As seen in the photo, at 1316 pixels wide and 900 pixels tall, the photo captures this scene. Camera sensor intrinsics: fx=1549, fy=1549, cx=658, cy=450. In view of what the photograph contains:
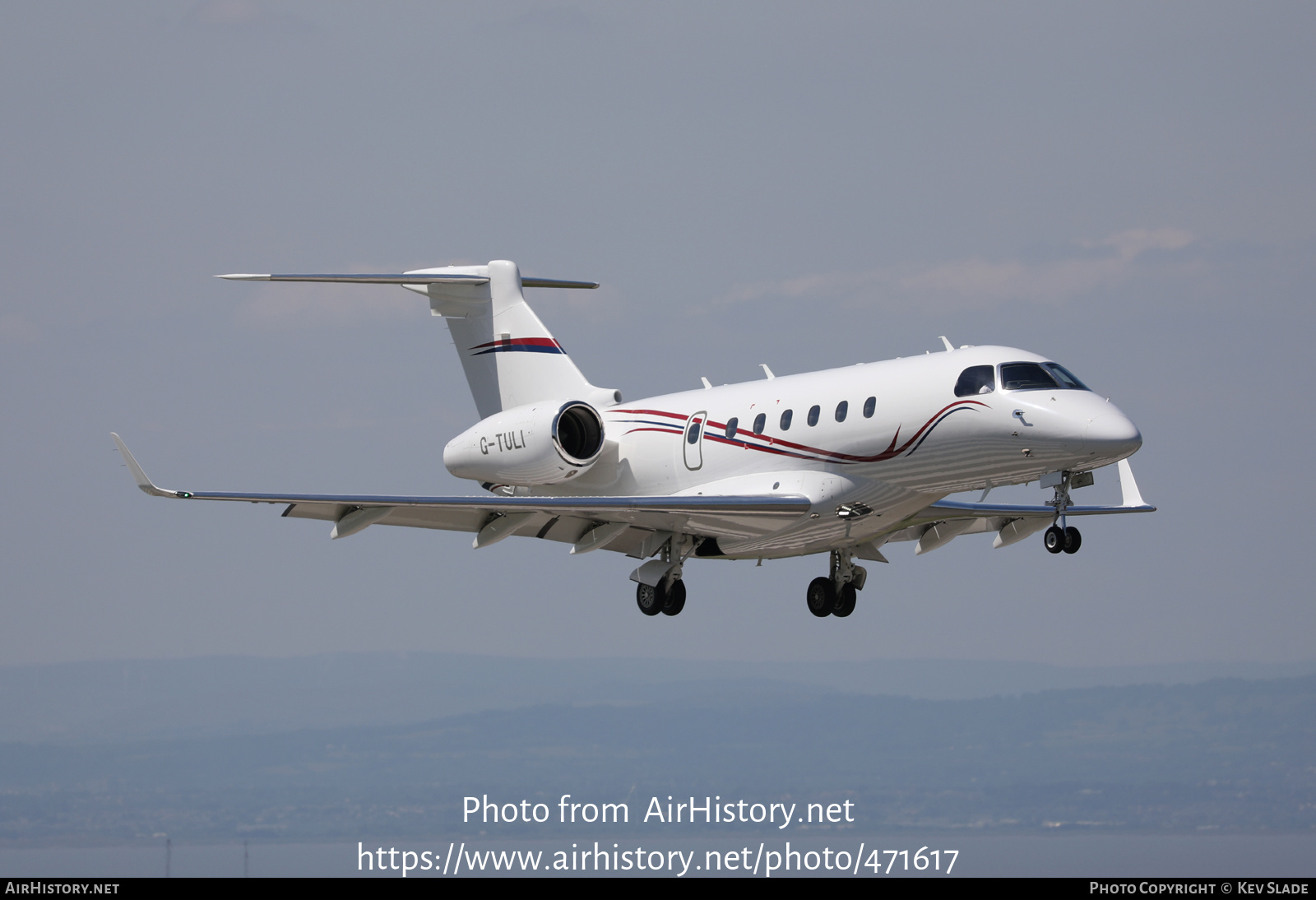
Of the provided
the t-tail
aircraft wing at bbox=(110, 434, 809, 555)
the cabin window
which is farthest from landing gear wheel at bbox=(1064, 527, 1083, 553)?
the t-tail

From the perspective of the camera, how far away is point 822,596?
2656 cm

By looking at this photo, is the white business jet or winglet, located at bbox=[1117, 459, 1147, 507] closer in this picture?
the white business jet

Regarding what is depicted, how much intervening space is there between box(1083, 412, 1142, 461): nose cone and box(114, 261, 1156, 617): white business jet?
0.02m

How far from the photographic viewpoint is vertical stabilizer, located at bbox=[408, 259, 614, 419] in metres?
28.5

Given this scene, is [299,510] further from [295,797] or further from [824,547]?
[295,797]

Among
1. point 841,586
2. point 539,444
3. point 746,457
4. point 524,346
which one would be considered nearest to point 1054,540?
point 746,457

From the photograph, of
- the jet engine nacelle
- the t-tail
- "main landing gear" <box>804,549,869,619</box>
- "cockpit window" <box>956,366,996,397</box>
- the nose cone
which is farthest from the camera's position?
the t-tail

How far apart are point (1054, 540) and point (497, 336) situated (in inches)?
482

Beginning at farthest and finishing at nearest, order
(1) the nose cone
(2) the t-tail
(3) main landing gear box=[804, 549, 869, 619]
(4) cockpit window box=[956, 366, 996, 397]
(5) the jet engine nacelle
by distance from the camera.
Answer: (2) the t-tail, (3) main landing gear box=[804, 549, 869, 619], (5) the jet engine nacelle, (4) cockpit window box=[956, 366, 996, 397], (1) the nose cone

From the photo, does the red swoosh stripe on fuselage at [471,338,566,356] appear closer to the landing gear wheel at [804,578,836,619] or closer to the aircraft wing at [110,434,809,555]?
the aircraft wing at [110,434,809,555]

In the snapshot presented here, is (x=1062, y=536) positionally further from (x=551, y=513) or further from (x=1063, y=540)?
(x=551, y=513)
